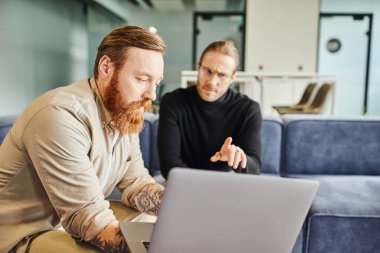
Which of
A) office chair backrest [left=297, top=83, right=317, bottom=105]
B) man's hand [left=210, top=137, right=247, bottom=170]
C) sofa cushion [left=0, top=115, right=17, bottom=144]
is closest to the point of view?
man's hand [left=210, top=137, right=247, bottom=170]

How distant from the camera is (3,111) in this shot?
5074mm

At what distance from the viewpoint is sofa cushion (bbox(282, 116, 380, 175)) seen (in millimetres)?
2377

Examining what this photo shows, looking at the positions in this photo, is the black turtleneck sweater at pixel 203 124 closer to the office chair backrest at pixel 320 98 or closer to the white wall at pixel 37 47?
the office chair backrest at pixel 320 98

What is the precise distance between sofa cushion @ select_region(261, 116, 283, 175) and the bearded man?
120cm

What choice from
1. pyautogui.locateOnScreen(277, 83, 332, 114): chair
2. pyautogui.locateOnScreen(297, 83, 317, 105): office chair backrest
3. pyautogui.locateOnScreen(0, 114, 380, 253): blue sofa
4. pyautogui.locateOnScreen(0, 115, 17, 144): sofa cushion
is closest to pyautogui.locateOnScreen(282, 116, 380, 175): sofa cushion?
pyautogui.locateOnScreen(0, 114, 380, 253): blue sofa

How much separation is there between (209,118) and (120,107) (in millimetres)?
844

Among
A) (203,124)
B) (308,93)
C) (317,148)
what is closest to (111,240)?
(203,124)

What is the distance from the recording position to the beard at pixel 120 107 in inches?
46.4

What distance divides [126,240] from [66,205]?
0.66ft

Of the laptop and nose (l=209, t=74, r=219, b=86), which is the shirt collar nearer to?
the laptop

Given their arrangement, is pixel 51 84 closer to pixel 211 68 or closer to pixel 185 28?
pixel 185 28

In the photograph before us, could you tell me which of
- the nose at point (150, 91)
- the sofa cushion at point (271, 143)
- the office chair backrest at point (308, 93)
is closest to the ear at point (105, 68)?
the nose at point (150, 91)

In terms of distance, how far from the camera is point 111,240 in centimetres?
102

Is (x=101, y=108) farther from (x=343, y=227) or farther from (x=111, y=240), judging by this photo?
(x=343, y=227)
